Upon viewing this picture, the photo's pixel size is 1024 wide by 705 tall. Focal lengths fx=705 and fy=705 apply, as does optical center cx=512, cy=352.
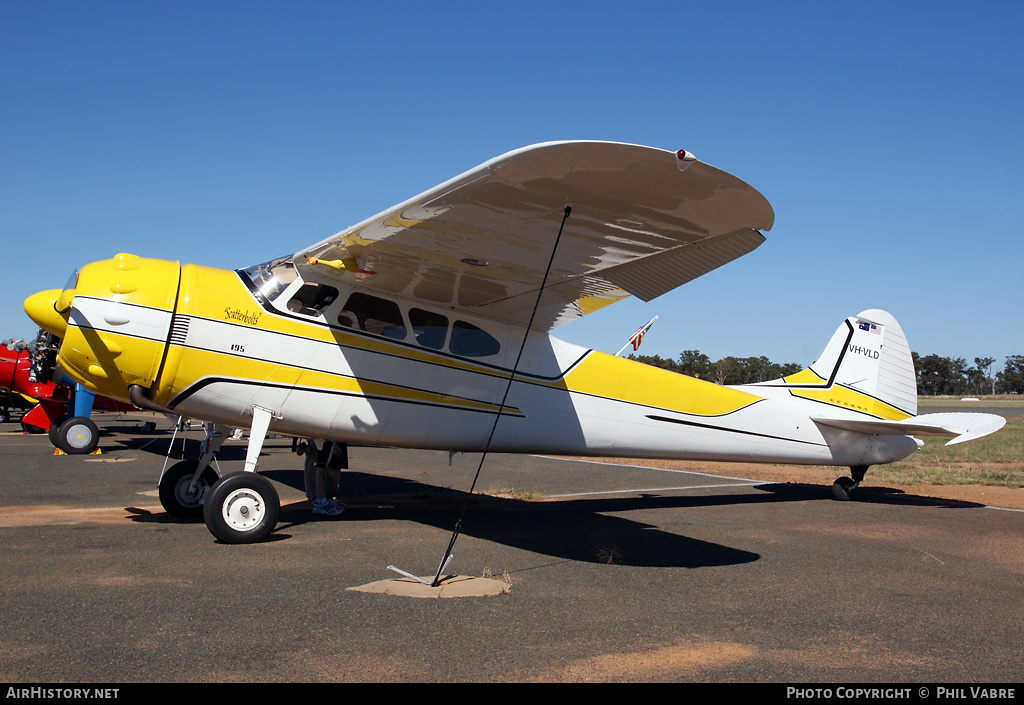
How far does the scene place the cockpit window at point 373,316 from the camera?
7.27m

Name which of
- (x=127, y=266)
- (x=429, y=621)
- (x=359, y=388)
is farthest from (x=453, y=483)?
(x=429, y=621)

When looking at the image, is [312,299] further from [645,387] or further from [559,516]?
[645,387]

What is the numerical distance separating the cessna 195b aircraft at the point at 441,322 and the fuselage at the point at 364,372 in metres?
0.02

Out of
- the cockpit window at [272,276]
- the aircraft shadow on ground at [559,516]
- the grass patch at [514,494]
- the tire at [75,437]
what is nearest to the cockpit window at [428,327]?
the cockpit window at [272,276]

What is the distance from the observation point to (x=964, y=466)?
16.4 meters

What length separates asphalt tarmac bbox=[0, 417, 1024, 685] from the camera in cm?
355

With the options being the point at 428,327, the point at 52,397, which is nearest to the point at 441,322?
the point at 428,327

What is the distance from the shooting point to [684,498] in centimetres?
1083

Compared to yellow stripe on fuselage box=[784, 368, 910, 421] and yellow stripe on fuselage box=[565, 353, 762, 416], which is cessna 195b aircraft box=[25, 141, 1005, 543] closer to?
yellow stripe on fuselage box=[565, 353, 762, 416]

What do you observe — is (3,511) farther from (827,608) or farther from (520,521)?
(827,608)

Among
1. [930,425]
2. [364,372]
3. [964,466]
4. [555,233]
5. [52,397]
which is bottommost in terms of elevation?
[52,397]

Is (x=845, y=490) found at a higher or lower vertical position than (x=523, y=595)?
higher

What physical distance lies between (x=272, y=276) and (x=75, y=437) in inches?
464

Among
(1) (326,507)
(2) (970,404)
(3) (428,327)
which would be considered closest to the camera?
(3) (428,327)
